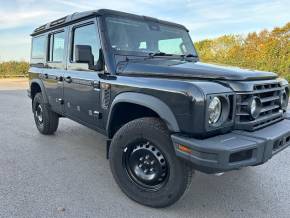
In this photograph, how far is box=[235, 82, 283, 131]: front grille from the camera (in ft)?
8.57

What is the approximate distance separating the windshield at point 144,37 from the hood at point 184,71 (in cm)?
29

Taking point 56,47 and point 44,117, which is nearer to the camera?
point 56,47

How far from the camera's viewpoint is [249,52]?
56.0ft

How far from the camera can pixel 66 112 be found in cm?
450

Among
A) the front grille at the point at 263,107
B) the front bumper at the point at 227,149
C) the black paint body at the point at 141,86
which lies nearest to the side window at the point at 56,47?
the black paint body at the point at 141,86

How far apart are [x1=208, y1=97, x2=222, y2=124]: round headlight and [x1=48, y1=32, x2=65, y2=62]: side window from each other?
282 cm

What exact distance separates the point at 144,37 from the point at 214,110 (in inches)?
64.1

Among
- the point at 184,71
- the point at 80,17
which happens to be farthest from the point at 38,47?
the point at 184,71

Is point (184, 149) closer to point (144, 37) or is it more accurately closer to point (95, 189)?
point (95, 189)

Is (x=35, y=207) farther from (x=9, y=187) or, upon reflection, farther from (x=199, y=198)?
(x=199, y=198)

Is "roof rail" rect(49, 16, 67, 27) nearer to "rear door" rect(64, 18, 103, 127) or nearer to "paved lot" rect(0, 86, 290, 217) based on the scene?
"rear door" rect(64, 18, 103, 127)

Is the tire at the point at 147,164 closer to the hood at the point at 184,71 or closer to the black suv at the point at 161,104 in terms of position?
the black suv at the point at 161,104

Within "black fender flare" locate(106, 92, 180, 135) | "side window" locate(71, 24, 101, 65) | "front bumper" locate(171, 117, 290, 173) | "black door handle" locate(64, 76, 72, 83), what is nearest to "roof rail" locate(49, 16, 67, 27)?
"side window" locate(71, 24, 101, 65)

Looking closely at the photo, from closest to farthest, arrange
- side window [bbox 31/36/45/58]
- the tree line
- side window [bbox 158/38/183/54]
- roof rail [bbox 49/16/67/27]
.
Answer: side window [bbox 158/38/183/54] < roof rail [bbox 49/16/67/27] < side window [bbox 31/36/45/58] < the tree line
